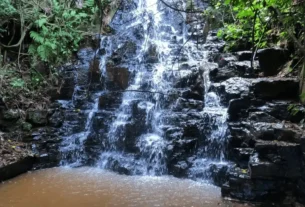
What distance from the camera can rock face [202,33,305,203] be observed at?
4.68 meters

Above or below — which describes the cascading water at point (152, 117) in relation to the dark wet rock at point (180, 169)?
above

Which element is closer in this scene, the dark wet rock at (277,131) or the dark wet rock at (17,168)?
the dark wet rock at (277,131)

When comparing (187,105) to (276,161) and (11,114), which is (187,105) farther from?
(11,114)

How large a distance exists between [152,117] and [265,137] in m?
3.46

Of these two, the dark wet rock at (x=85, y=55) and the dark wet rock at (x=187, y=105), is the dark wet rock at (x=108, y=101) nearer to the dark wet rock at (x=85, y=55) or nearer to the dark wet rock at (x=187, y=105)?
the dark wet rock at (x=187, y=105)

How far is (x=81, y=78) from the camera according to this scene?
961 cm

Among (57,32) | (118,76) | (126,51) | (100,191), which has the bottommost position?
(100,191)

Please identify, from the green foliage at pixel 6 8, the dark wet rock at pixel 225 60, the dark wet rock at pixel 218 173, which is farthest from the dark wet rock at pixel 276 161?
the green foliage at pixel 6 8

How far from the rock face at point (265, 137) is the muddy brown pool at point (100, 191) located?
0.59 meters

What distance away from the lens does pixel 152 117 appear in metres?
7.93

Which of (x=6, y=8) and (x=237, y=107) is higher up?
(x=6, y=8)

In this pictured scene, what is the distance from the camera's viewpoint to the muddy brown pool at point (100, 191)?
498 cm

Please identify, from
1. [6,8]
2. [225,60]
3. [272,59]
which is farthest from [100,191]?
[6,8]

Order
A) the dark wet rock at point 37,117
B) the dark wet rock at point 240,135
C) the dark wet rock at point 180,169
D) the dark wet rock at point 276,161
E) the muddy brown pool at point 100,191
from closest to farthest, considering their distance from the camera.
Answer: the dark wet rock at point 276,161
the muddy brown pool at point 100,191
the dark wet rock at point 240,135
the dark wet rock at point 180,169
the dark wet rock at point 37,117
